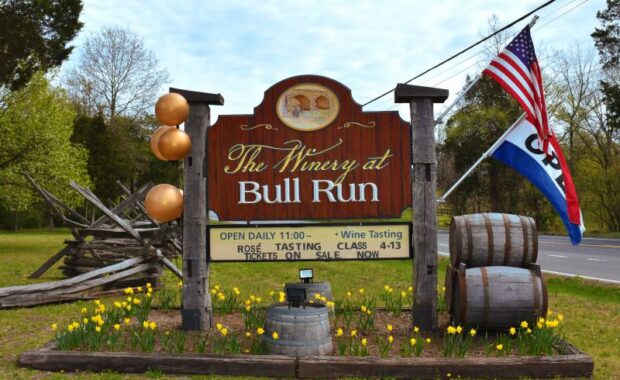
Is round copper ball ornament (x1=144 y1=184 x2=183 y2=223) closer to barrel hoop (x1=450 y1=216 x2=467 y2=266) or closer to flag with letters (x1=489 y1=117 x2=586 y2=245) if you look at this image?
barrel hoop (x1=450 y1=216 x2=467 y2=266)

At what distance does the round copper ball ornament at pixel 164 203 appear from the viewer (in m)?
6.79

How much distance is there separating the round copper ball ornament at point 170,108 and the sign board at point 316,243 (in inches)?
57.0

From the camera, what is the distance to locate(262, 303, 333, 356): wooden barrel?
5.65m

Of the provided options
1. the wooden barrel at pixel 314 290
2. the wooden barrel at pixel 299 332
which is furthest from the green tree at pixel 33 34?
the wooden barrel at pixel 299 332

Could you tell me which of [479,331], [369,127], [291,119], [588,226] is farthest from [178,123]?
[588,226]

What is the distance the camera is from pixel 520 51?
25.0 ft

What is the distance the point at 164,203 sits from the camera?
679 centimetres

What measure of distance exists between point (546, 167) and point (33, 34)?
16.9 meters

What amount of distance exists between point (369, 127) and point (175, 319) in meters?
3.78

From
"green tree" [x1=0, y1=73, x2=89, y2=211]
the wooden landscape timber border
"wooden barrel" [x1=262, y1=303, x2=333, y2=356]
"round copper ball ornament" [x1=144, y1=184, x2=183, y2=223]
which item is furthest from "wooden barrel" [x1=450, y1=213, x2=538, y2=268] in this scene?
"green tree" [x1=0, y1=73, x2=89, y2=211]

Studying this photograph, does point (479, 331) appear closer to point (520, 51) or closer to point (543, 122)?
point (543, 122)

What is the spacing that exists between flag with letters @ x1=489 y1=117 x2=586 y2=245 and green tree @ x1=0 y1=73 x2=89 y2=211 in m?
18.9

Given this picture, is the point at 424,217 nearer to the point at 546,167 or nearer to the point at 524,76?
the point at 546,167

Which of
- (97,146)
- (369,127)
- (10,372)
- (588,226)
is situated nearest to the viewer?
(10,372)
